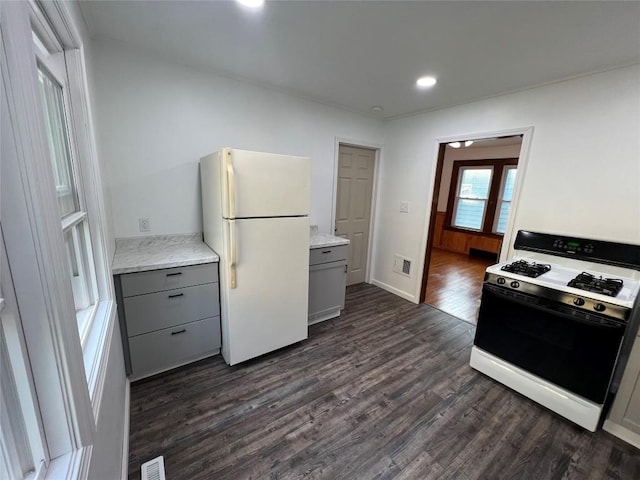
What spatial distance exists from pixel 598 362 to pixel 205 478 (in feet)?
7.80

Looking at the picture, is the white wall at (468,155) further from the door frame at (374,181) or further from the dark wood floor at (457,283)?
the door frame at (374,181)

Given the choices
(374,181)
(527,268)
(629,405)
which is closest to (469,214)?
(374,181)

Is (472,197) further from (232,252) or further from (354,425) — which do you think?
(232,252)

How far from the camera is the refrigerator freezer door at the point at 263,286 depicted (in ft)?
6.61

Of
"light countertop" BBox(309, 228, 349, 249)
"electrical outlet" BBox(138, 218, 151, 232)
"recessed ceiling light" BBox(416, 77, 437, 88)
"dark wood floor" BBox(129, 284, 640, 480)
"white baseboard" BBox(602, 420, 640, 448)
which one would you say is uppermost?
"recessed ceiling light" BBox(416, 77, 437, 88)

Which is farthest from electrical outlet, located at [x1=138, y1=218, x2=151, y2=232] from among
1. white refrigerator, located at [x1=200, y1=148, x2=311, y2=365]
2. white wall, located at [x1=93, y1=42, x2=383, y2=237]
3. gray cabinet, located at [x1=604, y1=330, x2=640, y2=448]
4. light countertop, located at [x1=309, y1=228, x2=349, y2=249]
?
gray cabinet, located at [x1=604, y1=330, x2=640, y2=448]

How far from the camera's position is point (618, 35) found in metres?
1.60

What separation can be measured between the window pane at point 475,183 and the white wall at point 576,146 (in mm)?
3478

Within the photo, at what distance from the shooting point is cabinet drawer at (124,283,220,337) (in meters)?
1.87

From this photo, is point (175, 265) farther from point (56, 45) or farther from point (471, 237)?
point (471, 237)

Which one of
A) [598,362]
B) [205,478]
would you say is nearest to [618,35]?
[598,362]

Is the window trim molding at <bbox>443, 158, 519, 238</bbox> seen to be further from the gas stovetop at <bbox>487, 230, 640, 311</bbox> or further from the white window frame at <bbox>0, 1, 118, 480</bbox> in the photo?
the white window frame at <bbox>0, 1, 118, 480</bbox>

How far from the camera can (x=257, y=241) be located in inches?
80.1

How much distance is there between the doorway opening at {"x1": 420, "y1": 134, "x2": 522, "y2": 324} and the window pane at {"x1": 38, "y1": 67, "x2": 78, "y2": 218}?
4.24m
